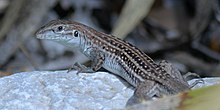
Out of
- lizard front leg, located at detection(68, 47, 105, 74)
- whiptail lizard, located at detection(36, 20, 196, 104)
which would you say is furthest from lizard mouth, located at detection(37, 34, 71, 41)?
lizard front leg, located at detection(68, 47, 105, 74)

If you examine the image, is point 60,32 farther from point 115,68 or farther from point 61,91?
Answer: point 61,91

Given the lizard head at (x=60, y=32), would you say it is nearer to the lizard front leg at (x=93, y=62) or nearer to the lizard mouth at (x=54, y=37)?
the lizard mouth at (x=54, y=37)

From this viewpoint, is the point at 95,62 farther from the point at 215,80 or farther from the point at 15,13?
the point at 15,13

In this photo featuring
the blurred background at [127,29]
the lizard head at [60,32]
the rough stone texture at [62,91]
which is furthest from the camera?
the blurred background at [127,29]

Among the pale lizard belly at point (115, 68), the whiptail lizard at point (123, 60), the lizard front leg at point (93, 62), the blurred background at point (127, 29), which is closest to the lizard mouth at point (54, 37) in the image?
the whiptail lizard at point (123, 60)

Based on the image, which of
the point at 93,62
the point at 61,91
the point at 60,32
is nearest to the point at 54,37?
the point at 60,32

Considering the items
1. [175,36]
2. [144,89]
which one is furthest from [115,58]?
[175,36]
